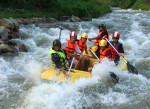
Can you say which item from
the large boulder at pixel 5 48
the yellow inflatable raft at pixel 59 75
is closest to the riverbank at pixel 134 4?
the large boulder at pixel 5 48

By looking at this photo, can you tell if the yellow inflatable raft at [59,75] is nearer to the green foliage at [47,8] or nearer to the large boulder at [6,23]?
the large boulder at [6,23]

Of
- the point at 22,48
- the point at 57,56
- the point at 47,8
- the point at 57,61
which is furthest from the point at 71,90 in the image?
the point at 47,8

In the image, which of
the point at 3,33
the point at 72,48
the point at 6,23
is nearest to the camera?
the point at 72,48

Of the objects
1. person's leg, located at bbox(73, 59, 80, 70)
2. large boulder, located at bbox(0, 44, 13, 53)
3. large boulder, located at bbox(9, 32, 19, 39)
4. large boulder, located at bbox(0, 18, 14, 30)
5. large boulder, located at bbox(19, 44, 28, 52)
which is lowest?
large boulder, located at bbox(19, 44, 28, 52)

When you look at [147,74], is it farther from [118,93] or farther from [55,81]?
[55,81]

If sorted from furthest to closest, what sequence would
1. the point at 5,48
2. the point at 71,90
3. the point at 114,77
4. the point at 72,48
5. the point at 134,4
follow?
the point at 134,4, the point at 5,48, the point at 72,48, the point at 114,77, the point at 71,90

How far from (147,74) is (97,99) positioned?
2.63 m

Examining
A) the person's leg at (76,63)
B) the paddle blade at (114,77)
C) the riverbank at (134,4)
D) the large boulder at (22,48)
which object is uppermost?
the riverbank at (134,4)

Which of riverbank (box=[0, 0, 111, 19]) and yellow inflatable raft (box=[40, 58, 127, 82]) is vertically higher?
riverbank (box=[0, 0, 111, 19])

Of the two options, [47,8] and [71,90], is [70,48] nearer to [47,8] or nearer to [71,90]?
[71,90]

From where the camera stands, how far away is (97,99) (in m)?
5.19

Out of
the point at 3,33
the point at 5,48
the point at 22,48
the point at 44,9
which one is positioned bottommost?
the point at 22,48

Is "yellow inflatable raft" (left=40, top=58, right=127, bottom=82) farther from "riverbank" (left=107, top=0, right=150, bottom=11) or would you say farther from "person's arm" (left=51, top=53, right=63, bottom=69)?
"riverbank" (left=107, top=0, right=150, bottom=11)

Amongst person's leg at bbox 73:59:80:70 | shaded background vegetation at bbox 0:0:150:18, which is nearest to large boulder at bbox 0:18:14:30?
shaded background vegetation at bbox 0:0:150:18
